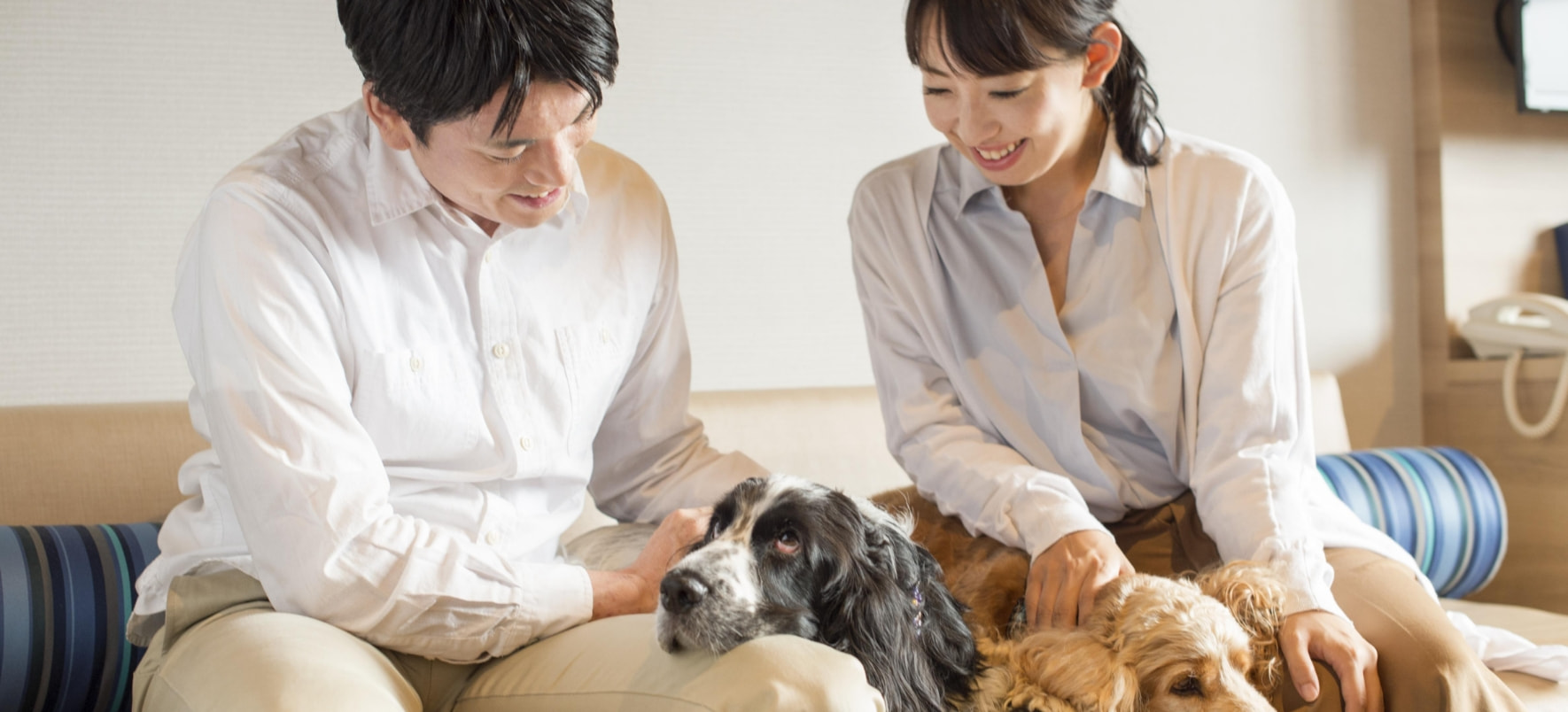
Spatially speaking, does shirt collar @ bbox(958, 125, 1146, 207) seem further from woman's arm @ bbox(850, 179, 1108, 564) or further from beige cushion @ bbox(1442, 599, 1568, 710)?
beige cushion @ bbox(1442, 599, 1568, 710)

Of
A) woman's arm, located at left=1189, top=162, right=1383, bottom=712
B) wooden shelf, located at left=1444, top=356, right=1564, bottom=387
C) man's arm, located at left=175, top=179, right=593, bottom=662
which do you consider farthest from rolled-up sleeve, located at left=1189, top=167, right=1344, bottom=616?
wooden shelf, located at left=1444, top=356, right=1564, bottom=387

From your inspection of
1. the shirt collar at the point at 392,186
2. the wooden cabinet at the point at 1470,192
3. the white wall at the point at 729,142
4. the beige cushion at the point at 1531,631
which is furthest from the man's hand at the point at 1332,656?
the wooden cabinet at the point at 1470,192

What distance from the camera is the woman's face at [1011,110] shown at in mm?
1746

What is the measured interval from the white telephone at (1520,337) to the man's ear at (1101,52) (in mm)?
2124

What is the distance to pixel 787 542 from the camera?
1411 mm

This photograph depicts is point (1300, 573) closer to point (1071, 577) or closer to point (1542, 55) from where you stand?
point (1071, 577)

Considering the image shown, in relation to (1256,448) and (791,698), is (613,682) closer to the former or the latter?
(791,698)

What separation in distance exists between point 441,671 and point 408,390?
365 mm

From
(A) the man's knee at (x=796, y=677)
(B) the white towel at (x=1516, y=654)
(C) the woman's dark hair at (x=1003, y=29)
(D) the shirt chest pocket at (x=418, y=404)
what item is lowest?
(B) the white towel at (x=1516, y=654)

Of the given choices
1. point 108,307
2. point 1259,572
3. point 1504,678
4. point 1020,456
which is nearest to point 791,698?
point 1259,572

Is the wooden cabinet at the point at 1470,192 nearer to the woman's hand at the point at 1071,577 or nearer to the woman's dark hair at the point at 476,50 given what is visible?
the woman's hand at the point at 1071,577

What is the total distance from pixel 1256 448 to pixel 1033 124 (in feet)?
1.97

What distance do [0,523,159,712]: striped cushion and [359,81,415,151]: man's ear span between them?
0.96 meters

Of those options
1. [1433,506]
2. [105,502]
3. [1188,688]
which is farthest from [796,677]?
[1433,506]
